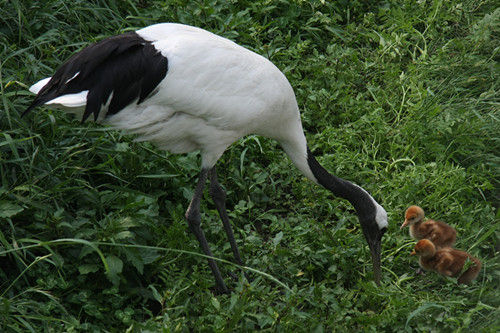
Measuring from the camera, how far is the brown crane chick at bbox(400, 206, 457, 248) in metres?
5.07

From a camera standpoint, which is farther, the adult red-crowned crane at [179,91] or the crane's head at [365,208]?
the crane's head at [365,208]

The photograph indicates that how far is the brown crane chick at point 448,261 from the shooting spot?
15.9 feet

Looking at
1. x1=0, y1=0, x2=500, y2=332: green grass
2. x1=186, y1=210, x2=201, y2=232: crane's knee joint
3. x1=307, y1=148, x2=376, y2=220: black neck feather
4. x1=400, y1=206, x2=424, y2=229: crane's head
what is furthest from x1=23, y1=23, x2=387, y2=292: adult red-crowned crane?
x1=0, y1=0, x2=500, y2=332: green grass

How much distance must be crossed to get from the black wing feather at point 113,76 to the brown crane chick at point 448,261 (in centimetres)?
201

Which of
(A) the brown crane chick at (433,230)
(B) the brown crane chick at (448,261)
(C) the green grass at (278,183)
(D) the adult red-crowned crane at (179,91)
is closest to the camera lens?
(C) the green grass at (278,183)

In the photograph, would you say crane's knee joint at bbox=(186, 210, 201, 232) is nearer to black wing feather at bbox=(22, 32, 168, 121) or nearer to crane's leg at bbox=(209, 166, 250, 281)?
crane's leg at bbox=(209, 166, 250, 281)

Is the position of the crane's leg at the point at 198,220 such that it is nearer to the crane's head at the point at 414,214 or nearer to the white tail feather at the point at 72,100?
the white tail feather at the point at 72,100

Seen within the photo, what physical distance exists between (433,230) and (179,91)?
1.95 m

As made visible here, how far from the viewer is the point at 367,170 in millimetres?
5824

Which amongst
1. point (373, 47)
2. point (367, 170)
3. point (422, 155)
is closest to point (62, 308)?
point (367, 170)

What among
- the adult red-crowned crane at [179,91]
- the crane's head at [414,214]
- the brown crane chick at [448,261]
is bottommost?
the brown crane chick at [448,261]

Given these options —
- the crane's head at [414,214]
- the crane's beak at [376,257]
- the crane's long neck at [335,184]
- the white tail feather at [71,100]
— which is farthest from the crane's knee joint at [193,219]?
the crane's head at [414,214]

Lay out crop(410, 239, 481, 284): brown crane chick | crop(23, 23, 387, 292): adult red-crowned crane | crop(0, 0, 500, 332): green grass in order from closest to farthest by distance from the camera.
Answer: crop(0, 0, 500, 332): green grass → crop(23, 23, 387, 292): adult red-crowned crane → crop(410, 239, 481, 284): brown crane chick

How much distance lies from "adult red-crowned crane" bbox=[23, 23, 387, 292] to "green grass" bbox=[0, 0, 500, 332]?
1.17 ft
